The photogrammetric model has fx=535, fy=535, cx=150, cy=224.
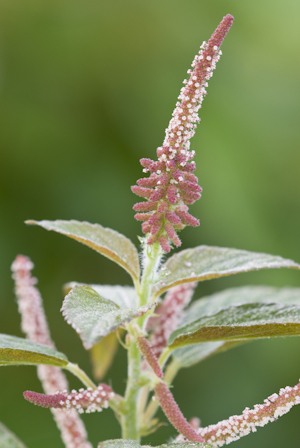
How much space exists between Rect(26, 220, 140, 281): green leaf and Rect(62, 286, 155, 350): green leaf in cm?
8

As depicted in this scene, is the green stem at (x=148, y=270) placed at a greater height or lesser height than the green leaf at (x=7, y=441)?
greater

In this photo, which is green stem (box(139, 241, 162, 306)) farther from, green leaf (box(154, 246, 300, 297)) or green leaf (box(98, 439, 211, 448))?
green leaf (box(98, 439, 211, 448))

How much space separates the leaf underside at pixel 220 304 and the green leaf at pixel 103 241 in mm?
125

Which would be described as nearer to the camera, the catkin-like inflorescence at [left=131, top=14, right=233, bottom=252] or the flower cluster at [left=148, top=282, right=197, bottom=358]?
the catkin-like inflorescence at [left=131, top=14, right=233, bottom=252]

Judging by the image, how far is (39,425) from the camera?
4.97ft

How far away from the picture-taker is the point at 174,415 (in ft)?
1.48

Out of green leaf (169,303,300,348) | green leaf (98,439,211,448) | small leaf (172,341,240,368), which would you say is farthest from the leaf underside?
green leaf (98,439,211,448)

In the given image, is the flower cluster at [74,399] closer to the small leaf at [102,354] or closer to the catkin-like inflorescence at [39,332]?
the catkin-like inflorescence at [39,332]

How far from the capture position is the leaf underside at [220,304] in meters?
0.66

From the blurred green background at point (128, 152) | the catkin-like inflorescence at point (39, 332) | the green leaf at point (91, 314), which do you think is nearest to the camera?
the green leaf at point (91, 314)

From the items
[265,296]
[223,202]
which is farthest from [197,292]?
[265,296]

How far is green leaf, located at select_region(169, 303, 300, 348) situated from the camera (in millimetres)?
448

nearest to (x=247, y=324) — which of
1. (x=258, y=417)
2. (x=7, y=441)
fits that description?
(x=258, y=417)

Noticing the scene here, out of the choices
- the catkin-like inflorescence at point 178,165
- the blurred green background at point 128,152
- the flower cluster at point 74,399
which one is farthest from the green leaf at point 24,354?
the blurred green background at point 128,152
